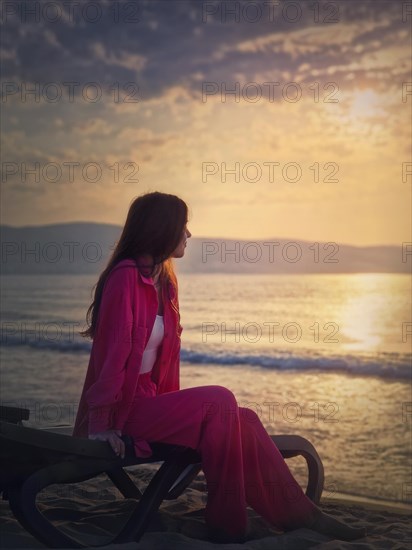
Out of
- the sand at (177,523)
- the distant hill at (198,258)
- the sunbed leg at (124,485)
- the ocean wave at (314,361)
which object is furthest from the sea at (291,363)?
the distant hill at (198,258)

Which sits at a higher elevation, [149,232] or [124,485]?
[149,232]

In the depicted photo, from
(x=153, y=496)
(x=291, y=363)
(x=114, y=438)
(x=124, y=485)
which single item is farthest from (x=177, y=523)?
(x=291, y=363)

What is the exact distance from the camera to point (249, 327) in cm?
2531

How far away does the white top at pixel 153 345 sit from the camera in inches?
142

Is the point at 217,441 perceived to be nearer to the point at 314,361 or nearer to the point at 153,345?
the point at 153,345

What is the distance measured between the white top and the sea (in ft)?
8.82

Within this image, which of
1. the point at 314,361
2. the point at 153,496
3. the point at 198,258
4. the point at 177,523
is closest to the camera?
the point at 153,496

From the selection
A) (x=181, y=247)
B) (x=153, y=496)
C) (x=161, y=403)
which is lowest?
(x=153, y=496)

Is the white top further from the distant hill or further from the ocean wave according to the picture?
the distant hill

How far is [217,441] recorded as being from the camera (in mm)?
3424

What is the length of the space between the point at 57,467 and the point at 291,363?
13.3m

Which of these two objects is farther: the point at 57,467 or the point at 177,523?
the point at 177,523

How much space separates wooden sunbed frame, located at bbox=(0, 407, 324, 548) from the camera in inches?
124

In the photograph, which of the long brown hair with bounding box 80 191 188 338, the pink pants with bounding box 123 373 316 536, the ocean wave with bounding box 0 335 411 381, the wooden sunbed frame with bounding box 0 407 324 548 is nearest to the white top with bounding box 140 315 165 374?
the pink pants with bounding box 123 373 316 536
